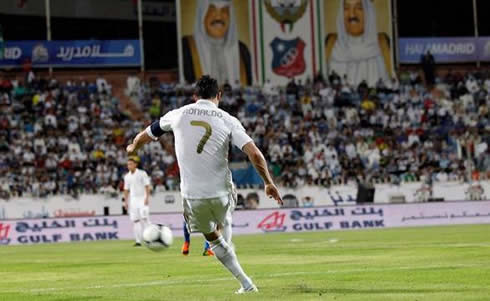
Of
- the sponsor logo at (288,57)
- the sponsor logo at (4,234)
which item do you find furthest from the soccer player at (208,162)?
the sponsor logo at (288,57)

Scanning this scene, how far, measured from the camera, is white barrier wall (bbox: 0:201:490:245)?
1519 inches

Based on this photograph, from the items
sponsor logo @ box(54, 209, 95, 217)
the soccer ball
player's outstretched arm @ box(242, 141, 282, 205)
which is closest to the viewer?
player's outstretched arm @ box(242, 141, 282, 205)

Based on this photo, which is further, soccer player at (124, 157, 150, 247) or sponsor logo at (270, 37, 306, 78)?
sponsor logo at (270, 37, 306, 78)

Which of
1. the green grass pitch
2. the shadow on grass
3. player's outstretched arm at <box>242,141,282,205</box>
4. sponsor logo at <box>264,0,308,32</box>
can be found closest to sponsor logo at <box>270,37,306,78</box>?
sponsor logo at <box>264,0,308,32</box>

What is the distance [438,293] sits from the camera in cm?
1280

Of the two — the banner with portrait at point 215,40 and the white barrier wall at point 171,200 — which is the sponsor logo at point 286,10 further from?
the white barrier wall at point 171,200

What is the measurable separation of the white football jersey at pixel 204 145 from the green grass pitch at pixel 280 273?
4.38 ft

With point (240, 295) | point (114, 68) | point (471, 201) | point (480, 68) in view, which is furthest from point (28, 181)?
point (240, 295)

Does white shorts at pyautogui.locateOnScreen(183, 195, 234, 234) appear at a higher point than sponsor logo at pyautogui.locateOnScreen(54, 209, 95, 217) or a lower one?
higher

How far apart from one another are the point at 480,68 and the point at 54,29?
23.4 meters

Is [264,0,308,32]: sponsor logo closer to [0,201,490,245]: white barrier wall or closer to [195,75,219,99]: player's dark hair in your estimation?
[0,201,490,245]: white barrier wall

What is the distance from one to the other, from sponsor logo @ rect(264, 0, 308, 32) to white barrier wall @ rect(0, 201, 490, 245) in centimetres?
1897

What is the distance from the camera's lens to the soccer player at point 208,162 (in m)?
13.3

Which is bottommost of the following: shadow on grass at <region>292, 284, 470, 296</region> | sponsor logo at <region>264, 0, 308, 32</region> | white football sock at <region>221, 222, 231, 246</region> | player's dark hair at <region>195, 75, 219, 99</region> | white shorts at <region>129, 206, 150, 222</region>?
white shorts at <region>129, 206, 150, 222</region>
